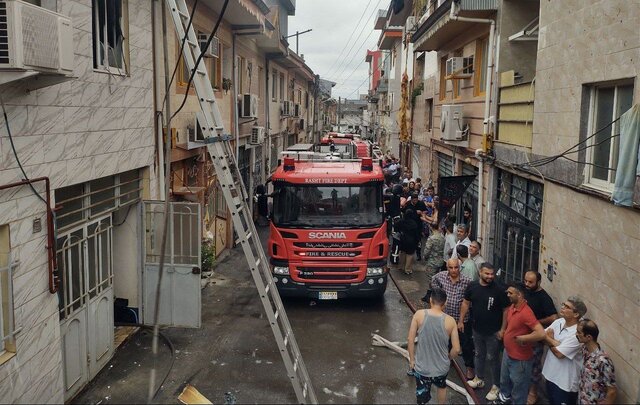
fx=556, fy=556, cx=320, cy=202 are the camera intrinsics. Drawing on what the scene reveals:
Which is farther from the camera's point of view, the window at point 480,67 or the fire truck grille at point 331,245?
the window at point 480,67

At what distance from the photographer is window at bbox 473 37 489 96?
12570 millimetres

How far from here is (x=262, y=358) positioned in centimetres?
826

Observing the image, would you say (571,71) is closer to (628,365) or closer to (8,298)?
(628,365)

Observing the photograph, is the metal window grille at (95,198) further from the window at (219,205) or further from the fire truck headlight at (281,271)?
the window at (219,205)

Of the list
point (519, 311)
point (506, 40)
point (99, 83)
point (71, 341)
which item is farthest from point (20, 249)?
point (506, 40)

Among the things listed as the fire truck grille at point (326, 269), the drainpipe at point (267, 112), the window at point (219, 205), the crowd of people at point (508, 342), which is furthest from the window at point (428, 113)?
the crowd of people at point (508, 342)

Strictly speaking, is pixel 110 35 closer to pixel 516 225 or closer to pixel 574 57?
pixel 574 57

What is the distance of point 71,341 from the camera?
6742 millimetres

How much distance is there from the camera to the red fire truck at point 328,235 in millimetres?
10281

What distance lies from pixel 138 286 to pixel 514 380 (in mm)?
5604

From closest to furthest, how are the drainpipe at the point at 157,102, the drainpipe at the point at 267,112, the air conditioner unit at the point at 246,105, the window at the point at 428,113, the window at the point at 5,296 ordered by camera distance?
1. the window at the point at 5,296
2. the drainpipe at the point at 157,102
3. the air conditioner unit at the point at 246,105
4. the window at the point at 428,113
5. the drainpipe at the point at 267,112

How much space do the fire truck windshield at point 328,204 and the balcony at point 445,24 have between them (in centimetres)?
410

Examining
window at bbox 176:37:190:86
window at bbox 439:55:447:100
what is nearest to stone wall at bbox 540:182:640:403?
window at bbox 176:37:190:86

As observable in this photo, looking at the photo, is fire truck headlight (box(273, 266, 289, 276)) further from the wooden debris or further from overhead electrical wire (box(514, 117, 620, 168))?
overhead electrical wire (box(514, 117, 620, 168))
